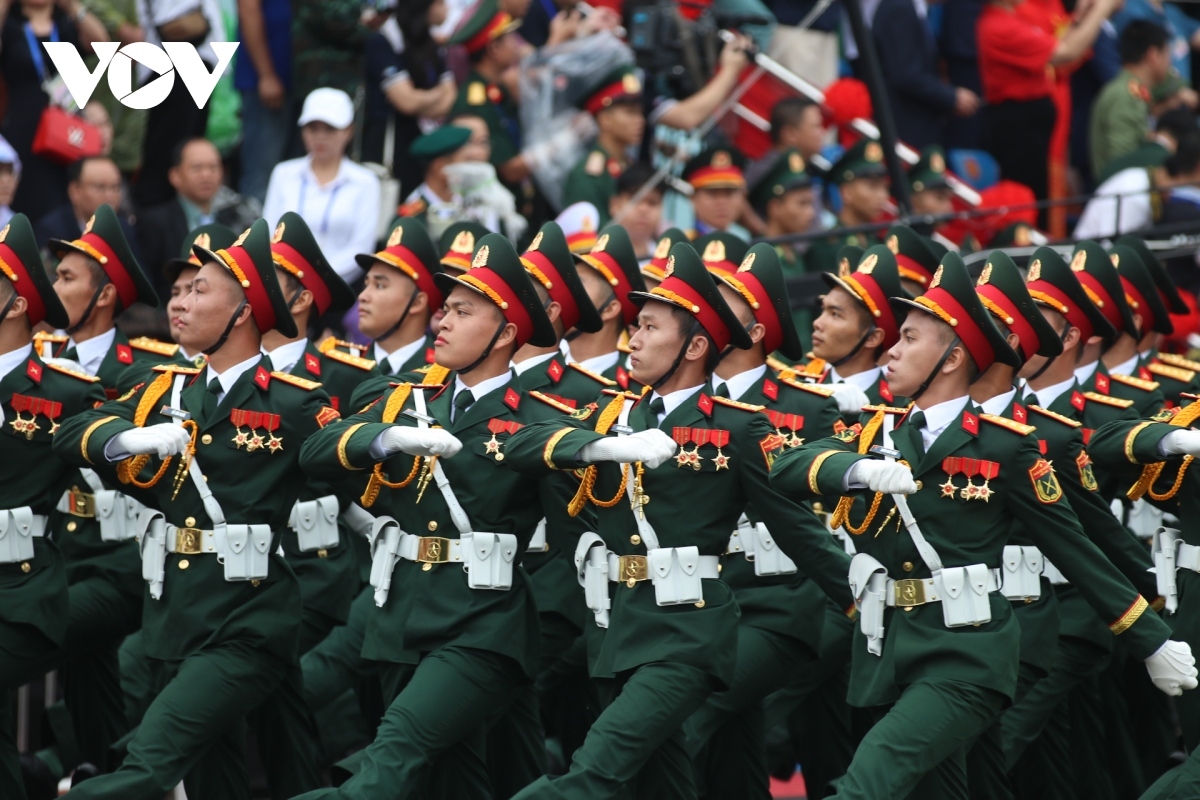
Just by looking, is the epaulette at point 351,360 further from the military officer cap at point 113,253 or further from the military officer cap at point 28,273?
the military officer cap at point 28,273

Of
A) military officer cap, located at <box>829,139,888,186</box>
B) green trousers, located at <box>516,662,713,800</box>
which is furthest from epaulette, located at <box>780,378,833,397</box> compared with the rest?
military officer cap, located at <box>829,139,888,186</box>

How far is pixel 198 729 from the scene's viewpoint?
6984 mm

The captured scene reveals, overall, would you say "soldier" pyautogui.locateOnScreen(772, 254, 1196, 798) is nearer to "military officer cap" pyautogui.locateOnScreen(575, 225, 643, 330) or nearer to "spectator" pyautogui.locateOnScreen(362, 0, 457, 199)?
"military officer cap" pyautogui.locateOnScreen(575, 225, 643, 330)

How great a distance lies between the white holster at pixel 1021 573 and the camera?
7.46 m

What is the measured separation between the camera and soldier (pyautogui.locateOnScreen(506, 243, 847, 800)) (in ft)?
21.8

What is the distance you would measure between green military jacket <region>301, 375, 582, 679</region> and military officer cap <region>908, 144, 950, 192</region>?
707 cm

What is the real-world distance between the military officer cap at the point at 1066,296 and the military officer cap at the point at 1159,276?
1.34 m

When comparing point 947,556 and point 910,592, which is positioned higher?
point 947,556

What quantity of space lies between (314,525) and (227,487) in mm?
1268

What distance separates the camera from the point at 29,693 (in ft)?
31.9

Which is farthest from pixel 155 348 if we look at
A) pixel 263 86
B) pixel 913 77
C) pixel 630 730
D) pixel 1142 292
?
pixel 913 77

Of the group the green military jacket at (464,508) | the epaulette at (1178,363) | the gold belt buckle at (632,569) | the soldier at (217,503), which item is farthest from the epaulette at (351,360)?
the epaulette at (1178,363)

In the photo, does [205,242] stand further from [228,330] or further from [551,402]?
[551,402]

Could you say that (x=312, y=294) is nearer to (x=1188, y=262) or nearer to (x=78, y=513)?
(x=78, y=513)
